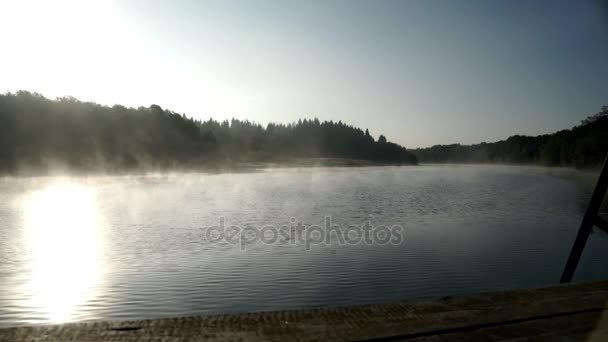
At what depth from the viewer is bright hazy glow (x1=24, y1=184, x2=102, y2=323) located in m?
10.9

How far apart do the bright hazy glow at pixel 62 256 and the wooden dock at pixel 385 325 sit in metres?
7.79

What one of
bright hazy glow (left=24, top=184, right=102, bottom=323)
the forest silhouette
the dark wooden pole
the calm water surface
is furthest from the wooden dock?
the forest silhouette

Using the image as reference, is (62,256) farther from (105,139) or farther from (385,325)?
(105,139)

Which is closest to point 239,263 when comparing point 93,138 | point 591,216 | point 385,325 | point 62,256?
point 62,256

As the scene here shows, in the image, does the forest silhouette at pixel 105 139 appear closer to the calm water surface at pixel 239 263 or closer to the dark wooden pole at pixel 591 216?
the calm water surface at pixel 239 263

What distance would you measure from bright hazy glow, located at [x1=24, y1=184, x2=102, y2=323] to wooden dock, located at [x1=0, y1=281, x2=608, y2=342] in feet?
25.5

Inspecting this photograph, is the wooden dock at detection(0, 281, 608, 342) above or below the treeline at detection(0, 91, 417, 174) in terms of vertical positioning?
below

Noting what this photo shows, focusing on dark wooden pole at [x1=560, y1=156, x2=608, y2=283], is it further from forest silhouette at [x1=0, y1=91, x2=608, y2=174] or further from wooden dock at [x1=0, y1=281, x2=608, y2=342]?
forest silhouette at [x1=0, y1=91, x2=608, y2=174]

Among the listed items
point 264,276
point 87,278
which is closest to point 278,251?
point 264,276

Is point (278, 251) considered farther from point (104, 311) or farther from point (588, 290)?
point (588, 290)

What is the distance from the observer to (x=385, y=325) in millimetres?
3521

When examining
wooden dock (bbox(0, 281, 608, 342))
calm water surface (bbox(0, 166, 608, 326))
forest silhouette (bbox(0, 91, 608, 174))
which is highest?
forest silhouette (bbox(0, 91, 608, 174))

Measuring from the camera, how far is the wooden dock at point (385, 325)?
3.24 m

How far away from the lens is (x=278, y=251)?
16.4 meters
